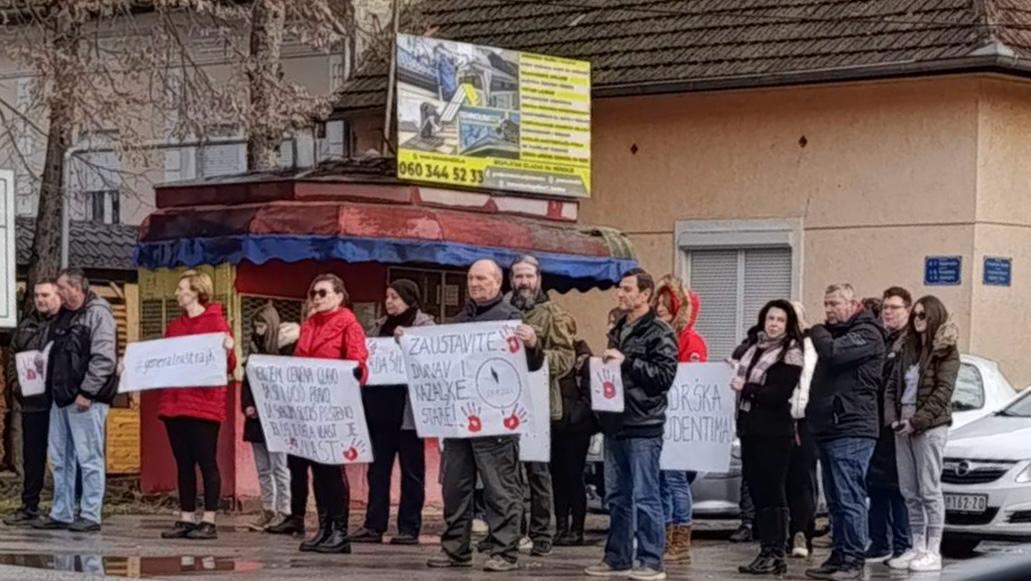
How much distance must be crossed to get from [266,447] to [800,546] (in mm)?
4028

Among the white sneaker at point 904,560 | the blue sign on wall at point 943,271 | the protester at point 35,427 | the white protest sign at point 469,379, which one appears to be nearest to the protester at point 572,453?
the white protest sign at point 469,379

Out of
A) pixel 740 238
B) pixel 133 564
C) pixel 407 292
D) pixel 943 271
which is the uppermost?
pixel 740 238

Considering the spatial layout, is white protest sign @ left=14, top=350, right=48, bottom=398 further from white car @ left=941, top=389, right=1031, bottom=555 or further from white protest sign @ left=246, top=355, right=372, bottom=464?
white car @ left=941, top=389, right=1031, bottom=555

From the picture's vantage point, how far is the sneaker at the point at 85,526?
564 inches

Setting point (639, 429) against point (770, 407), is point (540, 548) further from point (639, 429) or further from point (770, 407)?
point (770, 407)

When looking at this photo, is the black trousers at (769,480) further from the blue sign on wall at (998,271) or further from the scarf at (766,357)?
the blue sign on wall at (998,271)

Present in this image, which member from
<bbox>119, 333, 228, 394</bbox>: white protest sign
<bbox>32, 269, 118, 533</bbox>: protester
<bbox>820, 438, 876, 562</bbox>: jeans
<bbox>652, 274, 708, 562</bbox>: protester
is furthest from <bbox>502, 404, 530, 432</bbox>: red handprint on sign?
<bbox>32, 269, 118, 533</bbox>: protester

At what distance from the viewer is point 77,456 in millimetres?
14273

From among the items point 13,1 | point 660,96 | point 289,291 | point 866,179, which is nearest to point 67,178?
point 13,1

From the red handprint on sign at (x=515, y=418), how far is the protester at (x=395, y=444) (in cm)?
188

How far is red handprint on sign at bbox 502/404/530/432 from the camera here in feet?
38.4

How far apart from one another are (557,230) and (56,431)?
596 centimetres

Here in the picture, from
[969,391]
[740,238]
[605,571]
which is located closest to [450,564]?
[605,571]

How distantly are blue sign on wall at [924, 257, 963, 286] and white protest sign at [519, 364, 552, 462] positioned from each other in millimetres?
8740
